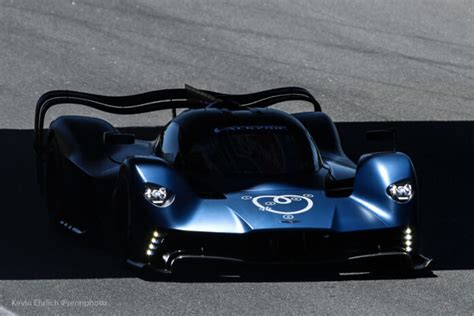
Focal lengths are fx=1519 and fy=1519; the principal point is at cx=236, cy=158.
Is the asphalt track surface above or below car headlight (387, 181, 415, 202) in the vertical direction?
below

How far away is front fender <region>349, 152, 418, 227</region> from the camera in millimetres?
10734

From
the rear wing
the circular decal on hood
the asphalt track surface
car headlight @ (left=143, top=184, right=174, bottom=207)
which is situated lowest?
the asphalt track surface

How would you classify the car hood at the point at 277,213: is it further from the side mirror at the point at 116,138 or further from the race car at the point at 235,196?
the side mirror at the point at 116,138

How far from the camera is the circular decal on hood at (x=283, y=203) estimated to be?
1052cm

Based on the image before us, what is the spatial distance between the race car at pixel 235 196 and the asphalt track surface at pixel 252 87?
0.68 ft

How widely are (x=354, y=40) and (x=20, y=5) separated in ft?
17.6

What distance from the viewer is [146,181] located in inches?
422

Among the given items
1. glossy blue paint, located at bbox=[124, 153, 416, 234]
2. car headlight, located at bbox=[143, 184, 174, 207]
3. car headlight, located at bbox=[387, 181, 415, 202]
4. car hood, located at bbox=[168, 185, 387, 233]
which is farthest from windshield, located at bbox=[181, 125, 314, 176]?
car headlight, located at bbox=[387, 181, 415, 202]

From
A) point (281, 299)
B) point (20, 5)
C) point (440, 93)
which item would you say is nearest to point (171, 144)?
point (281, 299)

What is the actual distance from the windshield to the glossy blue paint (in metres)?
0.36

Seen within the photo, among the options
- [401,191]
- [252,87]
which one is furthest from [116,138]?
[252,87]

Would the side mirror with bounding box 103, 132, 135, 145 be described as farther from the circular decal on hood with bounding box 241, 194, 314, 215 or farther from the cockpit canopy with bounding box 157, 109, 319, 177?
the circular decal on hood with bounding box 241, 194, 314, 215

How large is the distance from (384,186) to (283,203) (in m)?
Answer: 0.81

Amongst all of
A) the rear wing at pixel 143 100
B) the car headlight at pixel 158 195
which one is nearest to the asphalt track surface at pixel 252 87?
the car headlight at pixel 158 195
